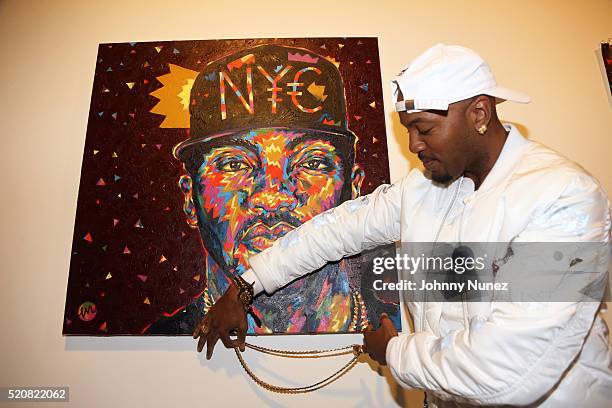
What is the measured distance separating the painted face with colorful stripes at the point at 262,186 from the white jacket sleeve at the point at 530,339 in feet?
2.12

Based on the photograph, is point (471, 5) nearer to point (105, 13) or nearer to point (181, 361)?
point (105, 13)

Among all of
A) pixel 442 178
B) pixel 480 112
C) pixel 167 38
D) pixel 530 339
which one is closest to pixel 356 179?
pixel 442 178

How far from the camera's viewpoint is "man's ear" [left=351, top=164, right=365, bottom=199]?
137 centimetres

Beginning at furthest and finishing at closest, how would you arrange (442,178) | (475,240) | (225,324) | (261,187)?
(261,187)
(225,324)
(442,178)
(475,240)

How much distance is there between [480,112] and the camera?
3.16ft

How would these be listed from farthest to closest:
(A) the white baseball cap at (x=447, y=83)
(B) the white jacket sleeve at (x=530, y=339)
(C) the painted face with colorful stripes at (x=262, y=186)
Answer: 1. (C) the painted face with colorful stripes at (x=262, y=186)
2. (A) the white baseball cap at (x=447, y=83)
3. (B) the white jacket sleeve at (x=530, y=339)

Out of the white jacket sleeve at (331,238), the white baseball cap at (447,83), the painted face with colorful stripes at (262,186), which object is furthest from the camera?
the painted face with colorful stripes at (262,186)

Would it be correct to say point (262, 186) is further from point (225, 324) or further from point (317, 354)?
point (317, 354)

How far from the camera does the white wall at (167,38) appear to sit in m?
1.29

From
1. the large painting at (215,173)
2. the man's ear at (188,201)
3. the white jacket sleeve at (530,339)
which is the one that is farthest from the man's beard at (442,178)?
the man's ear at (188,201)

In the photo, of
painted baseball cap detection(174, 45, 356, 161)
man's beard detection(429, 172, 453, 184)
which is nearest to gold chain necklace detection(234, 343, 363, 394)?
man's beard detection(429, 172, 453, 184)

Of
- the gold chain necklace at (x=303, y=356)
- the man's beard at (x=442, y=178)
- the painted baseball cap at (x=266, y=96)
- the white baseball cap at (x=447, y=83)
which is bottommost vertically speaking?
the gold chain necklace at (x=303, y=356)

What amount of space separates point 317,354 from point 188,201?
66 centimetres

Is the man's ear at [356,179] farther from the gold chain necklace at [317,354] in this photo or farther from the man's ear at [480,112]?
the man's ear at [480,112]
